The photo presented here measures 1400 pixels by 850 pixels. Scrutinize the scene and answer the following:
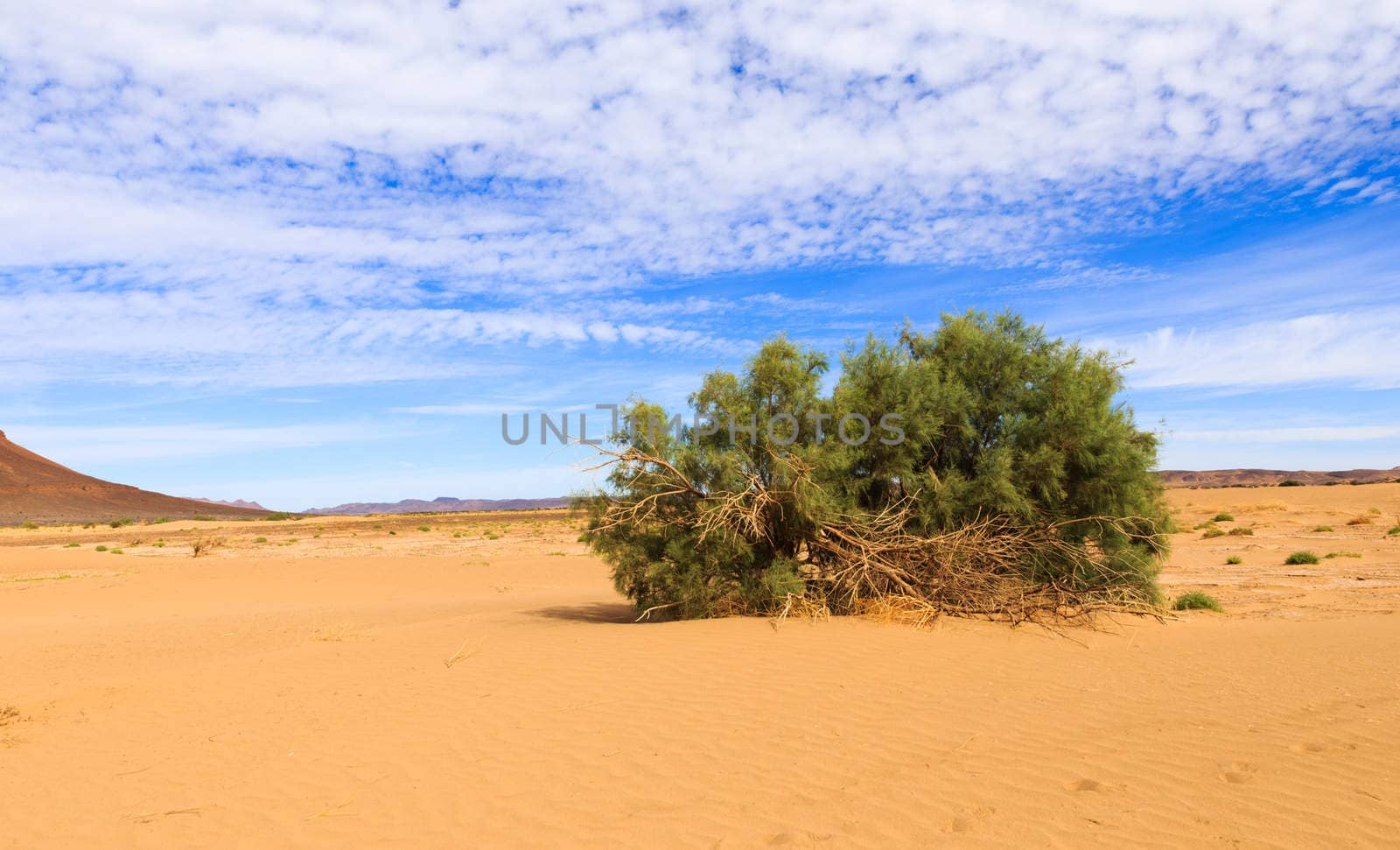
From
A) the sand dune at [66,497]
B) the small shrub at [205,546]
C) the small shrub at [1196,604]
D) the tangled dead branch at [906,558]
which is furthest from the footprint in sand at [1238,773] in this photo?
the sand dune at [66,497]

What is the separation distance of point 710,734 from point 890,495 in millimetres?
6338

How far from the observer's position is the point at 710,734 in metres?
6.76

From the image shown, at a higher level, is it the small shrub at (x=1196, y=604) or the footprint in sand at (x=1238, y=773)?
the small shrub at (x=1196, y=604)

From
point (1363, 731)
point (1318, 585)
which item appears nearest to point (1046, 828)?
point (1363, 731)

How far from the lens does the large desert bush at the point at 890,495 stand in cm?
1170

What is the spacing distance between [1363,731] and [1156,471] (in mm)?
7305

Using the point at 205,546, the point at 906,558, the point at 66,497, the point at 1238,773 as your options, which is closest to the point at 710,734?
the point at 1238,773

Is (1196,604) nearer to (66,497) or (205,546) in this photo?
(205,546)

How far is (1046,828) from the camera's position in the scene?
15.7 ft

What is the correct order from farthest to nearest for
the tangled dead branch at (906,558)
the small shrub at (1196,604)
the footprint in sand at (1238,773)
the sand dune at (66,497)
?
the sand dune at (66,497) → the small shrub at (1196,604) → the tangled dead branch at (906,558) → the footprint in sand at (1238,773)

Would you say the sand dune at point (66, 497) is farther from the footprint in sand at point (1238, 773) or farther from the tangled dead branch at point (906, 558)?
the footprint in sand at point (1238, 773)

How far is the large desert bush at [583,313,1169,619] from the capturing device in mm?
11703

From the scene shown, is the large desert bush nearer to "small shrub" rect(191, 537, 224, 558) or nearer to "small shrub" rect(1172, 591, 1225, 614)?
"small shrub" rect(1172, 591, 1225, 614)

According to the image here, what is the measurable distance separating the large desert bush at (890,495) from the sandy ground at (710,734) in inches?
33.0
